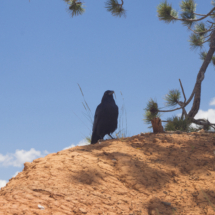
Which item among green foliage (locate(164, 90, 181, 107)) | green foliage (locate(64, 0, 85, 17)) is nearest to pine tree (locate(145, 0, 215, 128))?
green foliage (locate(164, 90, 181, 107))

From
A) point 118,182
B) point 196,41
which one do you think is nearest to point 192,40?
point 196,41

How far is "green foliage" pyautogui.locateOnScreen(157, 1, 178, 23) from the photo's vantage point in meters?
8.31

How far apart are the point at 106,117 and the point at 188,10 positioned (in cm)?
605

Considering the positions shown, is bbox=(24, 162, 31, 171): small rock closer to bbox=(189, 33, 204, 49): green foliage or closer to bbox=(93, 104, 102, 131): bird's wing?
bbox=(93, 104, 102, 131): bird's wing

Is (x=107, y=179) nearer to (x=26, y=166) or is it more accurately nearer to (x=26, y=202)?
(x=26, y=202)

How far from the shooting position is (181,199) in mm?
2559

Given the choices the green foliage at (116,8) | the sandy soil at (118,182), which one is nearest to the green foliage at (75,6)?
the green foliage at (116,8)

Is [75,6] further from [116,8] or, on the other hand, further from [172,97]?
[172,97]

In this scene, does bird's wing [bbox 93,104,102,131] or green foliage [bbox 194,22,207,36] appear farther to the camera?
green foliage [bbox 194,22,207,36]

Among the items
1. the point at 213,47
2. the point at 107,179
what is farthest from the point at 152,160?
the point at 213,47

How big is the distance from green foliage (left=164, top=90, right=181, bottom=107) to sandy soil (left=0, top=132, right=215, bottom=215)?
3658 millimetres

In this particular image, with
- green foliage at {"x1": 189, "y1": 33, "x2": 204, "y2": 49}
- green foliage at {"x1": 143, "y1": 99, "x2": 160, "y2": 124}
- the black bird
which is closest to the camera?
the black bird

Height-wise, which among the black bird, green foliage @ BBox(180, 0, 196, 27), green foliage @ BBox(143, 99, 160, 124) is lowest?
the black bird

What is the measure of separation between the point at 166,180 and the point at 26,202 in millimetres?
1686
